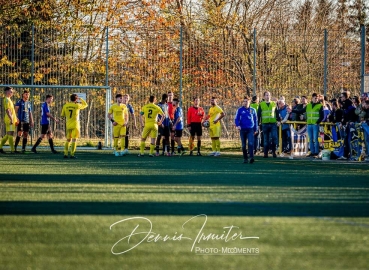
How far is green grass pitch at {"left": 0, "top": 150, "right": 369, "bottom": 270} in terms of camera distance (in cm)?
675

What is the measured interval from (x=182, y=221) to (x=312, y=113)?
17.4 m

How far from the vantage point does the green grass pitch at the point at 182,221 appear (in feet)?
22.1

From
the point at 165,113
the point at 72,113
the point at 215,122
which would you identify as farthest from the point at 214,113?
the point at 72,113

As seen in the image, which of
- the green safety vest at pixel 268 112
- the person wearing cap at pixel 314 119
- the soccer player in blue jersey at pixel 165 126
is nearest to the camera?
the person wearing cap at pixel 314 119

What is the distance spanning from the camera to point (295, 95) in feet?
101

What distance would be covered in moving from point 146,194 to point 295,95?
19173 millimetres

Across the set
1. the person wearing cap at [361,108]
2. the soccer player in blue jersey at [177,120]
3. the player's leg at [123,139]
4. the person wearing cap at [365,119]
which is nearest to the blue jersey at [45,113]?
the player's leg at [123,139]

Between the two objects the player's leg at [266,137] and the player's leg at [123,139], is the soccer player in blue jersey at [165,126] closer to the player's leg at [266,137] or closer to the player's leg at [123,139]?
the player's leg at [123,139]

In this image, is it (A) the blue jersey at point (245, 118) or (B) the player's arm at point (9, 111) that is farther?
(B) the player's arm at point (9, 111)

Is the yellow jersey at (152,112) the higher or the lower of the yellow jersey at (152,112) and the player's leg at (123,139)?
the higher

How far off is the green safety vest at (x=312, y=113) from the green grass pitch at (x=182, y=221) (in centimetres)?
915

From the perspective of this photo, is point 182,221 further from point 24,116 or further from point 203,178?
point 24,116

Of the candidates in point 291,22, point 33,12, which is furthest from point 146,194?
point 33,12

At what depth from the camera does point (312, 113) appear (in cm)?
2584
